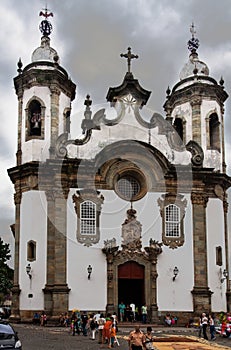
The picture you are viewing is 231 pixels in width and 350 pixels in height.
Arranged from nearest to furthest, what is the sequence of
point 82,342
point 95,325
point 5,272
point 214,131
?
1. point 82,342
2. point 95,325
3. point 214,131
4. point 5,272

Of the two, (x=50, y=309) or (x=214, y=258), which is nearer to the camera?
(x=50, y=309)

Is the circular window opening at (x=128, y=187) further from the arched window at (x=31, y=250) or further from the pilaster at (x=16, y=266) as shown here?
the pilaster at (x=16, y=266)

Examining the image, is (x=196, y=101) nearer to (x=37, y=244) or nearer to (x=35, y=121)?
(x=35, y=121)

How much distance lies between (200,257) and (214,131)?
32.8 ft

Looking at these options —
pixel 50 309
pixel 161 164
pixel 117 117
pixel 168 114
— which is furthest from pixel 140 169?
pixel 50 309

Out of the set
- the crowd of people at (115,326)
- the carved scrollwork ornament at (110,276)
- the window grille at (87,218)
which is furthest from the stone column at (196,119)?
the crowd of people at (115,326)

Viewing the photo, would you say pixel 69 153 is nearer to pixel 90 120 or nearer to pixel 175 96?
pixel 90 120

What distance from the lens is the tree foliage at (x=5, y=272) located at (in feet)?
199

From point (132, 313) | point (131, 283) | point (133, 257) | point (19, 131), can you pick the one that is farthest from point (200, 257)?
point (19, 131)

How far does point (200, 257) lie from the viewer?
40938 mm

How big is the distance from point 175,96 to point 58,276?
638 inches

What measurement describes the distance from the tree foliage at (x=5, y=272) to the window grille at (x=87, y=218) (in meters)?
21.4

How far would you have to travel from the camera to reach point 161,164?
41.5 metres

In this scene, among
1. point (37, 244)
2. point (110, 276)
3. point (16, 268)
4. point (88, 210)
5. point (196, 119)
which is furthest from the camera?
point (196, 119)
